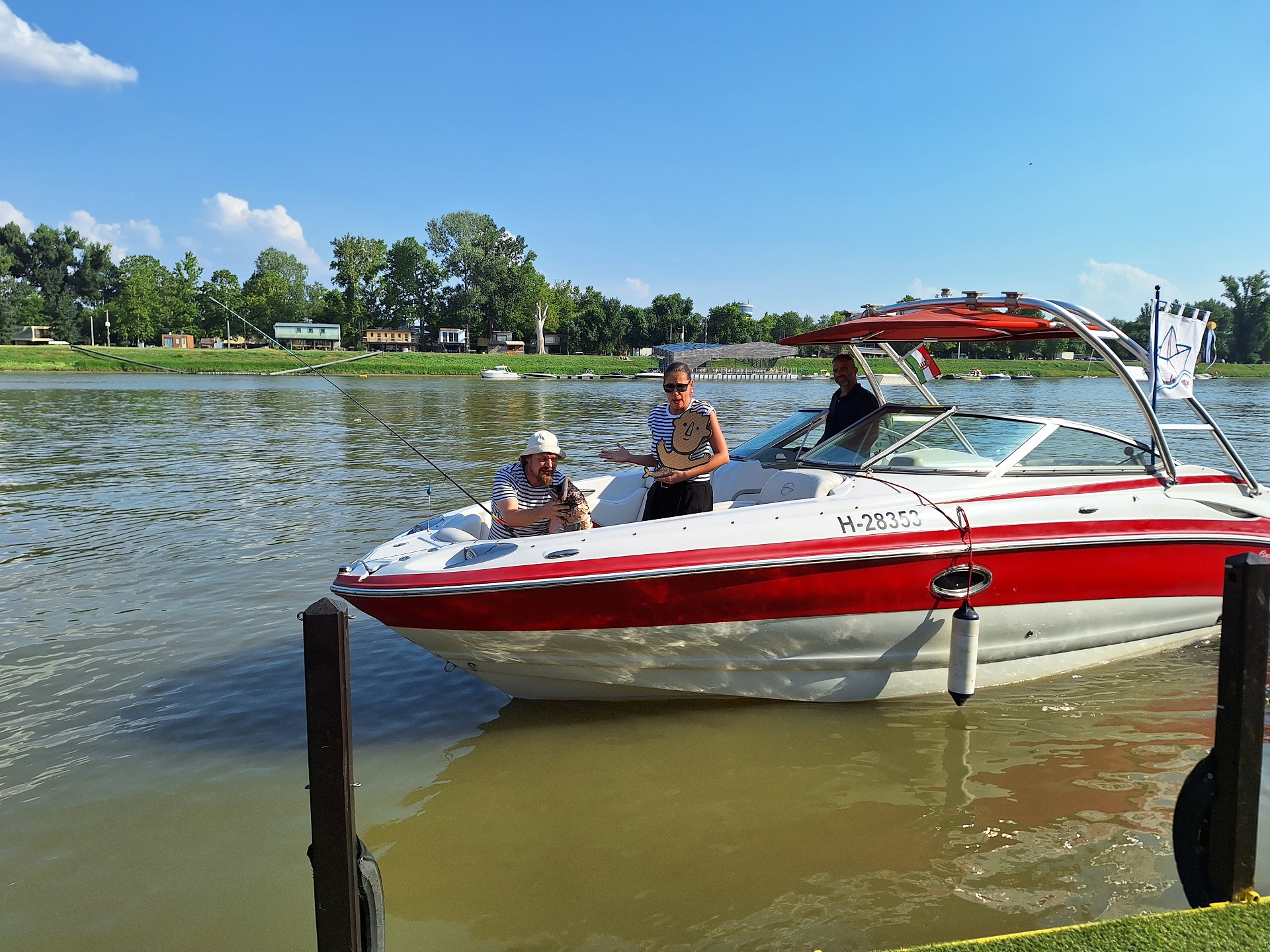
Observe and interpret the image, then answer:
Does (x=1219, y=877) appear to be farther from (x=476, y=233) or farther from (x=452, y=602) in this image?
(x=476, y=233)

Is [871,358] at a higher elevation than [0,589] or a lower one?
higher

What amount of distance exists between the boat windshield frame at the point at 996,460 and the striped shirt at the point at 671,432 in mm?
1043

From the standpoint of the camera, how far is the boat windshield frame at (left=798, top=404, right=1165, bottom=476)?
18.6ft

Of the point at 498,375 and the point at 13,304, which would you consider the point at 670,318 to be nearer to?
the point at 498,375

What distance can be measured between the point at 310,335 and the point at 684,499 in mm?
110027

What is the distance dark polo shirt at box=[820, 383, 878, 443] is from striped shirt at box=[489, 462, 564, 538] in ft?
7.49

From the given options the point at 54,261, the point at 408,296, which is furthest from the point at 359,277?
the point at 54,261

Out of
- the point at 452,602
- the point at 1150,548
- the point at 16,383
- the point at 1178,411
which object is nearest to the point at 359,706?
the point at 452,602

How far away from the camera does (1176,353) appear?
530cm

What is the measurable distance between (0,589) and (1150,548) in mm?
9192

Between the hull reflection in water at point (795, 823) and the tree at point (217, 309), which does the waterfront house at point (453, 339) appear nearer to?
the tree at point (217, 309)

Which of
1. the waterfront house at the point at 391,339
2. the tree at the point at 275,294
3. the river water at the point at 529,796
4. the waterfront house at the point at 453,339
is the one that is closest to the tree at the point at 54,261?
the tree at the point at 275,294

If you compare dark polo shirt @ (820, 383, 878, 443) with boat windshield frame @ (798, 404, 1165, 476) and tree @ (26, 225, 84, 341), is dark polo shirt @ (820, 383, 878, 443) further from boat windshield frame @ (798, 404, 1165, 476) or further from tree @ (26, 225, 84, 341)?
tree @ (26, 225, 84, 341)

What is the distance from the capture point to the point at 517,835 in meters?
4.22
